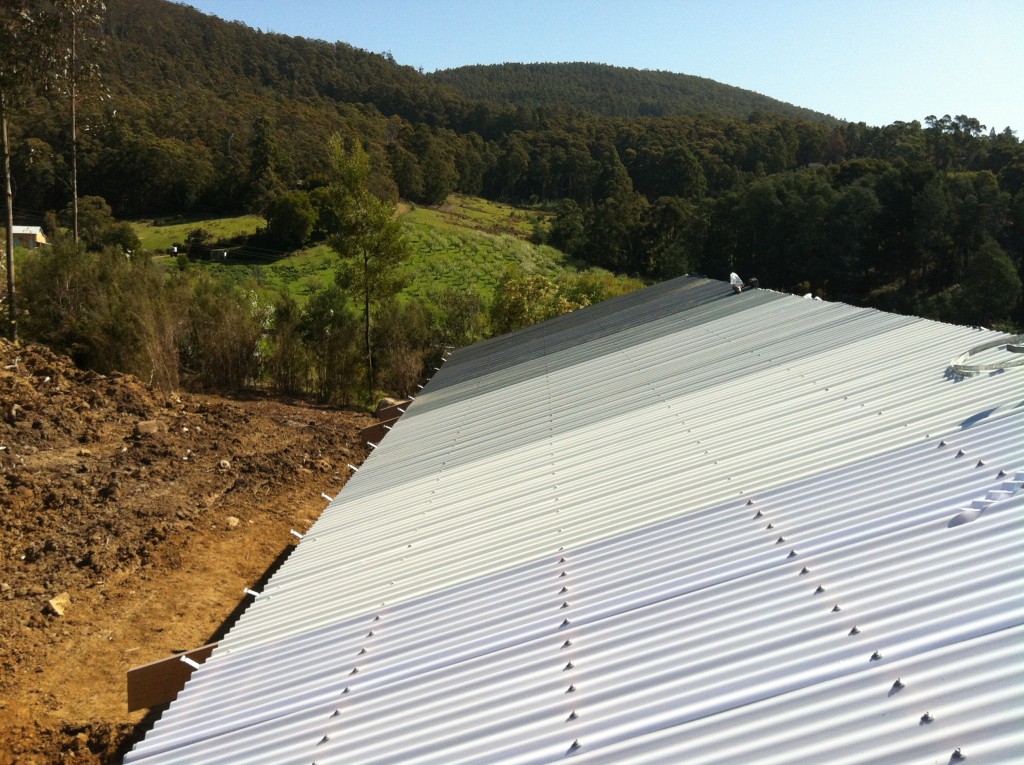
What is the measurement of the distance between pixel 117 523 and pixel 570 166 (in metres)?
80.5

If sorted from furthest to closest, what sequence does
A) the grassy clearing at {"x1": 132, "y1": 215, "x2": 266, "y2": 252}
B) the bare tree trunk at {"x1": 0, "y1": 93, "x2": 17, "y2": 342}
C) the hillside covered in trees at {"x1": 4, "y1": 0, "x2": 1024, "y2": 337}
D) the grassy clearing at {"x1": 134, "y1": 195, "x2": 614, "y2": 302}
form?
the grassy clearing at {"x1": 132, "y1": 215, "x2": 266, "y2": 252}
the grassy clearing at {"x1": 134, "y1": 195, "x2": 614, "y2": 302}
the hillside covered in trees at {"x1": 4, "y1": 0, "x2": 1024, "y2": 337}
the bare tree trunk at {"x1": 0, "y1": 93, "x2": 17, "y2": 342}

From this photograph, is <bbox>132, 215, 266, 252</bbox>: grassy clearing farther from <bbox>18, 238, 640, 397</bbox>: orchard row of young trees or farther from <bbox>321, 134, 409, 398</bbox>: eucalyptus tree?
<bbox>321, 134, 409, 398</bbox>: eucalyptus tree

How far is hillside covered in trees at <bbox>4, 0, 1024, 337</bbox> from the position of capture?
1606 inches

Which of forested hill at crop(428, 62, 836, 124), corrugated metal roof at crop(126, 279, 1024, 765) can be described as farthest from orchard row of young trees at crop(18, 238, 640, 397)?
forested hill at crop(428, 62, 836, 124)

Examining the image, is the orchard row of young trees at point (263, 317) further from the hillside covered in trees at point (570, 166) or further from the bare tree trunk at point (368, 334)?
the hillside covered in trees at point (570, 166)

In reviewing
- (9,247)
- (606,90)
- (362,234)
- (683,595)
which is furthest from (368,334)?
(606,90)

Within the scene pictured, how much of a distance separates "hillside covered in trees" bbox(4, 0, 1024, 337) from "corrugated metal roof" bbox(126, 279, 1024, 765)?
1623 cm

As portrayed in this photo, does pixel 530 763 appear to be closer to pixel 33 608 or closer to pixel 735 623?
pixel 735 623

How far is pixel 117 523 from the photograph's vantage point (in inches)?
460

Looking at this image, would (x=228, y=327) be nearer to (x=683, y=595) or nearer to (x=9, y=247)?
(x=9, y=247)

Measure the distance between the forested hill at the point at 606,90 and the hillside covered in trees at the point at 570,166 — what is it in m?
27.4

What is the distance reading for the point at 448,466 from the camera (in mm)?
7934

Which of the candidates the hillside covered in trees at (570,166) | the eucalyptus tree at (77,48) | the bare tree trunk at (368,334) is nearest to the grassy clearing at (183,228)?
the hillside covered in trees at (570,166)

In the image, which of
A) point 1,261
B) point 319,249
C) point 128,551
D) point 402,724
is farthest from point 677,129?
point 402,724
